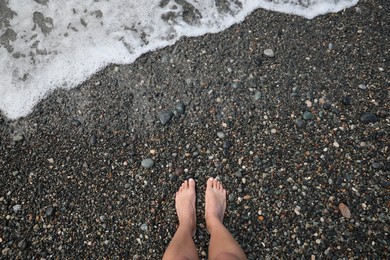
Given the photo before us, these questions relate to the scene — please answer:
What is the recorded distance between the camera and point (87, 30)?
3.27m

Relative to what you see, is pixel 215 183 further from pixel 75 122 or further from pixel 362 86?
pixel 362 86

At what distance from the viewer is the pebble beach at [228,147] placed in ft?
8.07

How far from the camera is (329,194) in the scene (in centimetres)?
252

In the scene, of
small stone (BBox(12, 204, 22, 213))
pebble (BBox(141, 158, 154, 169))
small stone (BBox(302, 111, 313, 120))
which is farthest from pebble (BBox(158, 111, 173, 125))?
small stone (BBox(12, 204, 22, 213))

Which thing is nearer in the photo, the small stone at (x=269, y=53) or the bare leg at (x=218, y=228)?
the bare leg at (x=218, y=228)

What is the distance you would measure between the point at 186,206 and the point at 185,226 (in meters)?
0.15

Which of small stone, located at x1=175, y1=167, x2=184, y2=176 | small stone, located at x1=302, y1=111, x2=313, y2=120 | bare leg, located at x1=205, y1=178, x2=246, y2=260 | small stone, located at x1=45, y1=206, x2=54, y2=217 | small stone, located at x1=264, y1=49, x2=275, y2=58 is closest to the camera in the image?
bare leg, located at x1=205, y1=178, x2=246, y2=260

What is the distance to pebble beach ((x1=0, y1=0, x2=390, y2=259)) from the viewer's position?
2.46 m

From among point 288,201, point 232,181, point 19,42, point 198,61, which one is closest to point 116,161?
point 232,181

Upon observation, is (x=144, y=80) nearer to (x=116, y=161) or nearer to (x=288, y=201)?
(x=116, y=161)

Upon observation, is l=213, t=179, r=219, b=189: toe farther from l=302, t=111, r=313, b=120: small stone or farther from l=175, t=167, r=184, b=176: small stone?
l=302, t=111, r=313, b=120: small stone

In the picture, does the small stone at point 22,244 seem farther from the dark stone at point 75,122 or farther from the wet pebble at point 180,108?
the wet pebble at point 180,108

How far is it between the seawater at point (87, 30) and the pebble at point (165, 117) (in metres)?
0.65

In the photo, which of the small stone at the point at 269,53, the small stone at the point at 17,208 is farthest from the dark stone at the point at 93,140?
the small stone at the point at 269,53
